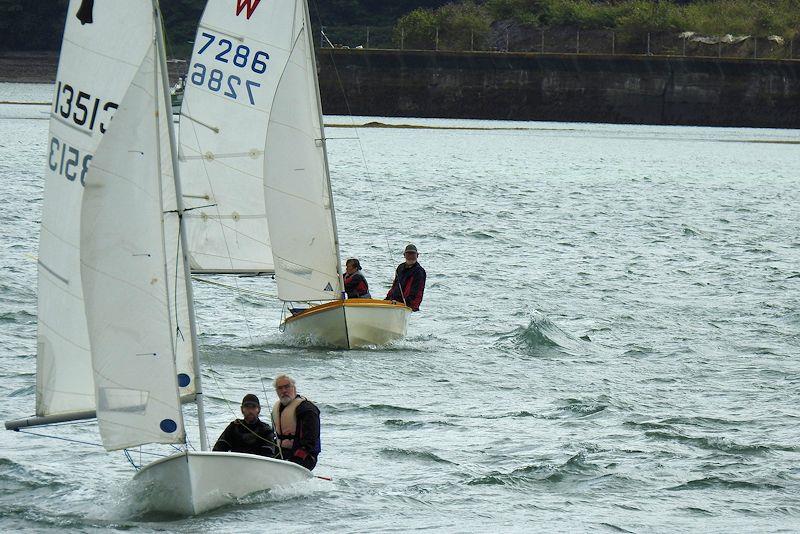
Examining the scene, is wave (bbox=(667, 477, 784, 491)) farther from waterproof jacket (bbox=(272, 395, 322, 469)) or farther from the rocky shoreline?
the rocky shoreline

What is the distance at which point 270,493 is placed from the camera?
11734 millimetres

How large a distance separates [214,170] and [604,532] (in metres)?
10.2

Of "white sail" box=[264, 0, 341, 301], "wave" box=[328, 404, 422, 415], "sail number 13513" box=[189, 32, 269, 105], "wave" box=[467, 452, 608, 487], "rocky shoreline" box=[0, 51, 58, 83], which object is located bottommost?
"rocky shoreline" box=[0, 51, 58, 83]

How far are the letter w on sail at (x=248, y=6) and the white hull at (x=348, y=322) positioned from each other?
3860mm

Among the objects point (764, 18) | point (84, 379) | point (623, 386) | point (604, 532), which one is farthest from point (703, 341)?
point (764, 18)

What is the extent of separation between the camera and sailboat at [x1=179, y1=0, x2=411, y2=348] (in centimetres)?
1966

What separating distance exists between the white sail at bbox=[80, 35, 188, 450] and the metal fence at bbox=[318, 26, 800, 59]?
93.3 m

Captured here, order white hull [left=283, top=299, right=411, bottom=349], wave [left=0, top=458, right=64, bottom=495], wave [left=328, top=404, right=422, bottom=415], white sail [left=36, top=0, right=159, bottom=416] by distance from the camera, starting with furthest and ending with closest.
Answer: white hull [left=283, top=299, right=411, bottom=349] < wave [left=328, top=404, right=422, bottom=415] < wave [left=0, top=458, right=64, bottom=495] < white sail [left=36, top=0, right=159, bottom=416]

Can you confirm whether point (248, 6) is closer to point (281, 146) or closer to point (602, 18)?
point (281, 146)

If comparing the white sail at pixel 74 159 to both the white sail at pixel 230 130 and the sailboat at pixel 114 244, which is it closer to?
the sailboat at pixel 114 244

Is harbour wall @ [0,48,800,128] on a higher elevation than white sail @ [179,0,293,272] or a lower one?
lower

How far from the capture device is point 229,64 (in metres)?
20.2

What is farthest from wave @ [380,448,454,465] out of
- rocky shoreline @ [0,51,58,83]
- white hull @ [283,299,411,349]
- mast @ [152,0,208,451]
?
rocky shoreline @ [0,51,58,83]

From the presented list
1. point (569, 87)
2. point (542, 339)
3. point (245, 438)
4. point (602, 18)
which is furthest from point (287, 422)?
point (602, 18)
